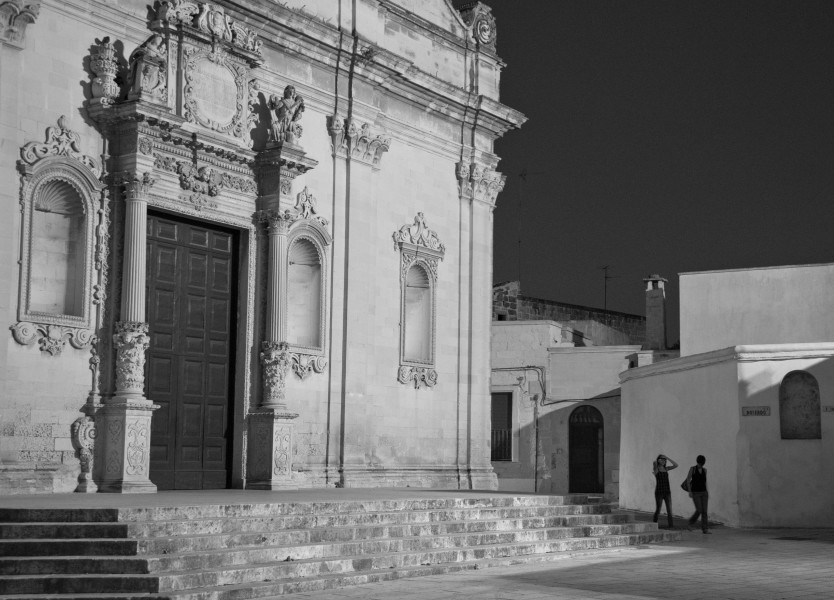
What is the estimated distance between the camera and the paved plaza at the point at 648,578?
10562mm

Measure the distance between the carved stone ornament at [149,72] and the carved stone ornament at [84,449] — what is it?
4231 millimetres

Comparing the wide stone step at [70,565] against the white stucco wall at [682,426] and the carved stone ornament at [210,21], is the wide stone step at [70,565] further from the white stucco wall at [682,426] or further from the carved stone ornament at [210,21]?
the white stucco wall at [682,426]

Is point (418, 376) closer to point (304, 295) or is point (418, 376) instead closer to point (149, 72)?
point (304, 295)

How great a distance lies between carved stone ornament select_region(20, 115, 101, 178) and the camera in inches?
554

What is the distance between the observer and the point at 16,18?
1395cm

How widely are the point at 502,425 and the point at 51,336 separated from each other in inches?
966

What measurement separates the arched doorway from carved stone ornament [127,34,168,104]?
77.3ft

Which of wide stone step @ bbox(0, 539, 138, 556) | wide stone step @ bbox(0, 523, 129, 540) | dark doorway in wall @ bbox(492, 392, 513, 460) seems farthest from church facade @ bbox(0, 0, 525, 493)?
dark doorway in wall @ bbox(492, 392, 513, 460)

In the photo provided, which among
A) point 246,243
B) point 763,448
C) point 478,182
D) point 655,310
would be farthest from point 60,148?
point 655,310

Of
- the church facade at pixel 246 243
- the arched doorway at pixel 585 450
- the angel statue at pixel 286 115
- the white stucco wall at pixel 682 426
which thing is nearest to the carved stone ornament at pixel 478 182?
the church facade at pixel 246 243

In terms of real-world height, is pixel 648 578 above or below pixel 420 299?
below

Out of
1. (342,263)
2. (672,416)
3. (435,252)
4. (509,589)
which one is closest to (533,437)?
(672,416)

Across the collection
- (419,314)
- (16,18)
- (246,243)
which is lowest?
(419,314)

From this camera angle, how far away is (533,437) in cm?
3672
